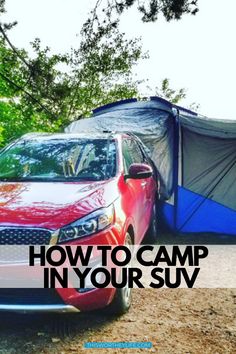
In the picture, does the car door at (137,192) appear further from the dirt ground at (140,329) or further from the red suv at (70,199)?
the dirt ground at (140,329)

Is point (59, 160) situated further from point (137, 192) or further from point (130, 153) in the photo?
point (130, 153)

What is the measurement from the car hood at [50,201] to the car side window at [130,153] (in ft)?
2.83

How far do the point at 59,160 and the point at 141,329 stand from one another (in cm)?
209

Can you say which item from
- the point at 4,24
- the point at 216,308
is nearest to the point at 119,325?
the point at 216,308

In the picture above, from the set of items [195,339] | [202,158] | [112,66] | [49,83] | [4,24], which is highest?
[112,66]

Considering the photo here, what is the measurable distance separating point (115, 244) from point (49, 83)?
857 centimetres

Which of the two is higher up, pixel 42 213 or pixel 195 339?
pixel 42 213

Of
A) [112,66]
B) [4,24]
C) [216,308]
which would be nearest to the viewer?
[216,308]

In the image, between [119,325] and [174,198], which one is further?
[174,198]

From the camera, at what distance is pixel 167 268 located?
5.56m

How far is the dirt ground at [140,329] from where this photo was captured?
328 cm

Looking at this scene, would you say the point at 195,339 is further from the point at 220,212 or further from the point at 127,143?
the point at 220,212

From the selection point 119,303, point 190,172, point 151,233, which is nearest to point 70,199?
point 119,303

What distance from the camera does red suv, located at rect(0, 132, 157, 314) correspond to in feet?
10.4
